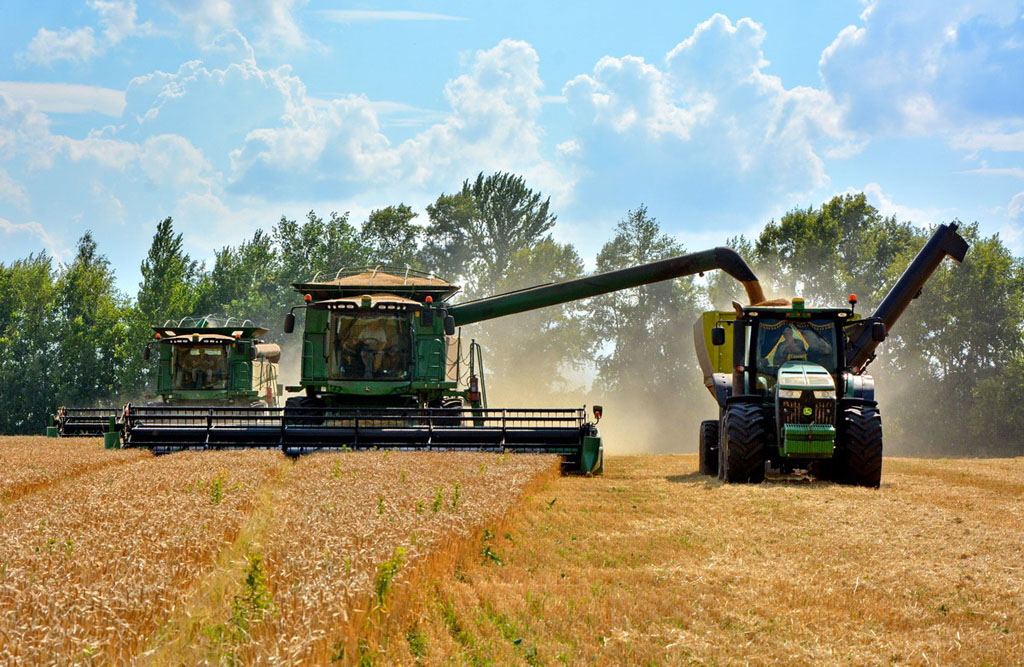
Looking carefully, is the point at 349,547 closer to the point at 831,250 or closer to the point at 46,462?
the point at 46,462

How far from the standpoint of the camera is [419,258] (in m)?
60.2

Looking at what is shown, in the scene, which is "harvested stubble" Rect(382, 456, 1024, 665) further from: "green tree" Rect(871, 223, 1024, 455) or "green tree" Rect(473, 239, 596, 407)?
"green tree" Rect(473, 239, 596, 407)

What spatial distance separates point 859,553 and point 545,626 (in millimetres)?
3469

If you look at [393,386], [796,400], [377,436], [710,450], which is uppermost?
[393,386]

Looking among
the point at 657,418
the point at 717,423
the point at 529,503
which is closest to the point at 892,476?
the point at 717,423

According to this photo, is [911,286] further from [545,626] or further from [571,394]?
[571,394]

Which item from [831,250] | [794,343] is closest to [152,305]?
[831,250]

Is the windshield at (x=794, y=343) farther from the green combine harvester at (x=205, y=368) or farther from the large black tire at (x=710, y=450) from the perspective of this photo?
the green combine harvester at (x=205, y=368)

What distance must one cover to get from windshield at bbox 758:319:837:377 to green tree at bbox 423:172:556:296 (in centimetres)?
4374

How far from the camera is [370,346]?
16.9m

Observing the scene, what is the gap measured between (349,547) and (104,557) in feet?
4.90

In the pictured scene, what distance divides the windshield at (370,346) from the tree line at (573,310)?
2560 cm

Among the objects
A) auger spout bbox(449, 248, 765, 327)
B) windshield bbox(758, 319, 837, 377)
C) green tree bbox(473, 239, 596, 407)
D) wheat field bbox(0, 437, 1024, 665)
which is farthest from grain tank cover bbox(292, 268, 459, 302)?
green tree bbox(473, 239, 596, 407)

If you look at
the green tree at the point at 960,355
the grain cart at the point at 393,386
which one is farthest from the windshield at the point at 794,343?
the green tree at the point at 960,355
